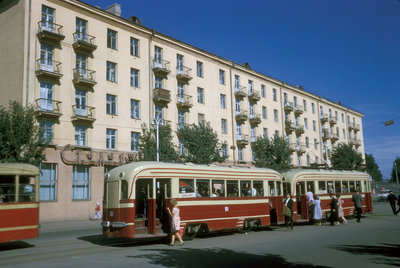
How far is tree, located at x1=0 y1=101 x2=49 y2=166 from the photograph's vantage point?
72.4 feet

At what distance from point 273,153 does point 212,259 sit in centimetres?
3235

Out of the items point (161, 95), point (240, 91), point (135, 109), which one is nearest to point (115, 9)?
point (161, 95)

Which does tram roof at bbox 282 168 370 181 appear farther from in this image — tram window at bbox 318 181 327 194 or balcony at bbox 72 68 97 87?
balcony at bbox 72 68 97 87

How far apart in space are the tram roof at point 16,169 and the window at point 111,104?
60.9 ft

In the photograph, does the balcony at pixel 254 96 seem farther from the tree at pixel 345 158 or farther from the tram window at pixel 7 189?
the tram window at pixel 7 189

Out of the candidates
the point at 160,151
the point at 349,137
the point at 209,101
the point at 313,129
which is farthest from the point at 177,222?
the point at 349,137

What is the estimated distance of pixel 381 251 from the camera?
1076 centimetres

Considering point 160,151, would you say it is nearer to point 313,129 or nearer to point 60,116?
point 60,116

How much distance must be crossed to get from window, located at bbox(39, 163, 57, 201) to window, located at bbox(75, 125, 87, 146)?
2656 mm

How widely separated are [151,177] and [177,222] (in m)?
1.88

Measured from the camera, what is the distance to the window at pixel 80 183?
28984 mm

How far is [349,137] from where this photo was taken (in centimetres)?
7194

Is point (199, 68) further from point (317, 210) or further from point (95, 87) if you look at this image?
point (317, 210)

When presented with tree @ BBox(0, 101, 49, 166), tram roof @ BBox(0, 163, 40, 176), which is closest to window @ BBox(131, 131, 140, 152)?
tree @ BBox(0, 101, 49, 166)
